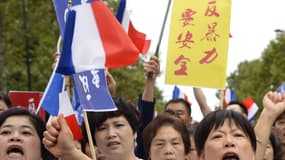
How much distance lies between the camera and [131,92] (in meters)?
29.2

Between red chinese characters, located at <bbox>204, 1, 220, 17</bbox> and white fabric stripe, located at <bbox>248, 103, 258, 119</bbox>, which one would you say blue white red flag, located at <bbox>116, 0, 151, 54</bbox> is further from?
white fabric stripe, located at <bbox>248, 103, 258, 119</bbox>

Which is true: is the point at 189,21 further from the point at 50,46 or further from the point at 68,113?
the point at 50,46

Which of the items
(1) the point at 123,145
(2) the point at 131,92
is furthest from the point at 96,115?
(2) the point at 131,92

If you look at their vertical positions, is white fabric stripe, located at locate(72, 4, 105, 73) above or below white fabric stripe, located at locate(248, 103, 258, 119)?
above

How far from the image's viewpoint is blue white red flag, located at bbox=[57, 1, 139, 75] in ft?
19.3

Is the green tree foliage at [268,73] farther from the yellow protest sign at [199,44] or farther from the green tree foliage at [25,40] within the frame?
the yellow protest sign at [199,44]

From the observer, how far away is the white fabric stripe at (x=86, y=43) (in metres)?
5.97

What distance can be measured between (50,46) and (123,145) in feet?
54.9

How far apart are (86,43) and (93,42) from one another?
0.19ft

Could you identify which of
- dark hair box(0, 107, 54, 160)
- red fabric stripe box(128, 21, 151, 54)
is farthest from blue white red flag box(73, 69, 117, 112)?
red fabric stripe box(128, 21, 151, 54)

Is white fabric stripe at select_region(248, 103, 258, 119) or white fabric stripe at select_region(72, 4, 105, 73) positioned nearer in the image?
white fabric stripe at select_region(72, 4, 105, 73)

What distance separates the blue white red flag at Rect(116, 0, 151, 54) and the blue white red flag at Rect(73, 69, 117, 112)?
177cm

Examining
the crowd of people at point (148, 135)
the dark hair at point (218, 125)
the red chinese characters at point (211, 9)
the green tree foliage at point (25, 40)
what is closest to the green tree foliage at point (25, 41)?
the green tree foliage at point (25, 40)

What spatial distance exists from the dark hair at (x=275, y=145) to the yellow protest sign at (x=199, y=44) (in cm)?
110
